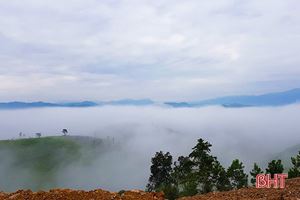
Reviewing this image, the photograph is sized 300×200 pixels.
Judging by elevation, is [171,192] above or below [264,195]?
below

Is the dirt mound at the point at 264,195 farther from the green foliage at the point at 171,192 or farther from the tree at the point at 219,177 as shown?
the tree at the point at 219,177

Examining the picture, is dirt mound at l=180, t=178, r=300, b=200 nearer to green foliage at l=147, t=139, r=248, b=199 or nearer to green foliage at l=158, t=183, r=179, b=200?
green foliage at l=158, t=183, r=179, b=200

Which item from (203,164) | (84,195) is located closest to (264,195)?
(84,195)

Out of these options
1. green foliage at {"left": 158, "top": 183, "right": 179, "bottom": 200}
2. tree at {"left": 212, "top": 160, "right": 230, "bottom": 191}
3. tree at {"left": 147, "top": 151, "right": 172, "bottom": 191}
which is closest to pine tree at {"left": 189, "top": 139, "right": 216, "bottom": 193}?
tree at {"left": 212, "top": 160, "right": 230, "bottom": 191}

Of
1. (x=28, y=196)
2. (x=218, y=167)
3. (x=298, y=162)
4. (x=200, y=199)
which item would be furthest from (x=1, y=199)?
(x=298, y=162)
